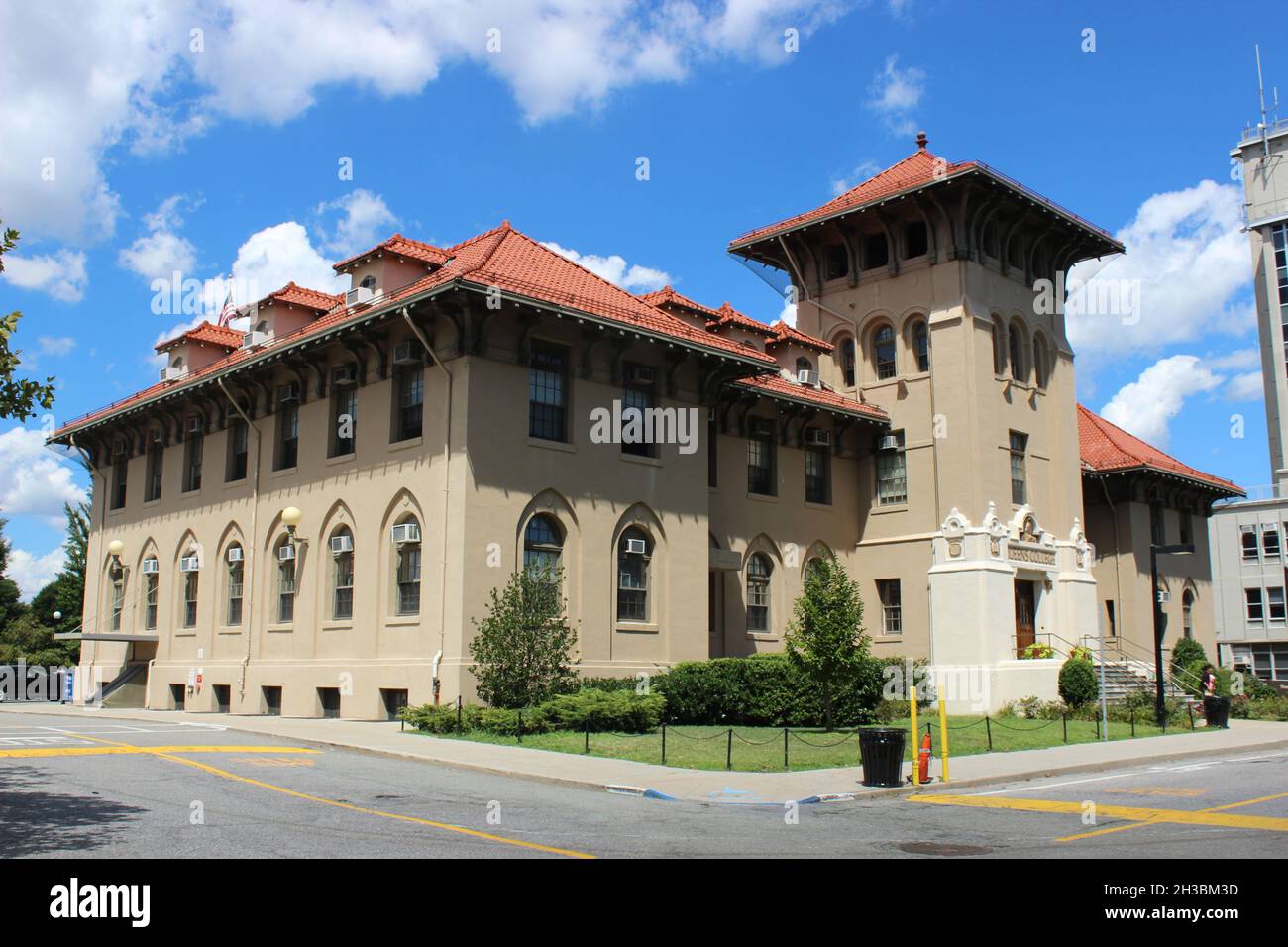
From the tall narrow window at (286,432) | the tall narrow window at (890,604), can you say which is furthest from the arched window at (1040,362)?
the tall narrow window at (286,432)

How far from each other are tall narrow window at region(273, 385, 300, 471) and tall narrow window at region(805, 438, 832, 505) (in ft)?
50.6

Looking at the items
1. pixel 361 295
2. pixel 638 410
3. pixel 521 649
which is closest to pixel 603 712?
pixel 521 649

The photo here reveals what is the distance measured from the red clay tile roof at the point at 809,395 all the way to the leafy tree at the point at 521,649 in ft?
34.4

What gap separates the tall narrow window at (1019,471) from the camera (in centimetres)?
3697

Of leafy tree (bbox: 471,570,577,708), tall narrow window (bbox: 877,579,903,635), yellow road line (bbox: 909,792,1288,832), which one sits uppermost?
tall narrow window (bbox: 877,579,903,635)

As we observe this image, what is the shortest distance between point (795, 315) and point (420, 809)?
97.7 ft

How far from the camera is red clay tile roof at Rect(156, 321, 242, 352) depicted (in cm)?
3662

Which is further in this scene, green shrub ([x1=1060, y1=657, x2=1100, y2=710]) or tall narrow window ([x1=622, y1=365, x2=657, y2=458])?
green shrub ([x1=1060, y1=657, x2=1100, y2=710])

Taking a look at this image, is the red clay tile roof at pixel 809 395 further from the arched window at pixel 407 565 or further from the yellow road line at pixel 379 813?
the yellow road line at pixel 379 813

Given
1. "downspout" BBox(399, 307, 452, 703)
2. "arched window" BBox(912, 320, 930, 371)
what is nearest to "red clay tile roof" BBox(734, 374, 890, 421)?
"arched window" BBox(912, 320, 930, 371)

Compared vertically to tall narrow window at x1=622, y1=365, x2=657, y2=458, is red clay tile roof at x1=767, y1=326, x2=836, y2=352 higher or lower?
higher

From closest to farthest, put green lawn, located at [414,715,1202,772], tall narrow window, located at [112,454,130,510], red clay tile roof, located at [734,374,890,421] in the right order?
1. green lawn, located at [414,715,1202,772]
2. red clay tile roof, located at [734,374,890,421]
3. tall narrow window, located at [112,454,130,510]

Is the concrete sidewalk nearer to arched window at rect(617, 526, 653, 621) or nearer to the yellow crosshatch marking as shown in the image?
the yellow crosshatch marking
